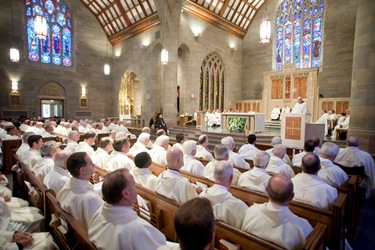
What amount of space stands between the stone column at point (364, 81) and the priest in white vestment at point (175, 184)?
594 centimetres

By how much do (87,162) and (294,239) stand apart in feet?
6.22

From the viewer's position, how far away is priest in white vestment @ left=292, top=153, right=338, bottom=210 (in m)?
2.42

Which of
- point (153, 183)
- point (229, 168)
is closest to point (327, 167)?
point (229, 168)

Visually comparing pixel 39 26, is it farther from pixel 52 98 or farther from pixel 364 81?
pixel 364 81

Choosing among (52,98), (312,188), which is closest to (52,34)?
(52,98)

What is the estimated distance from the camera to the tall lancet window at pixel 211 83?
1540cm

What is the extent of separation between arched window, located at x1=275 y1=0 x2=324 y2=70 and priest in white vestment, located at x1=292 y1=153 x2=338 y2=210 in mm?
13871

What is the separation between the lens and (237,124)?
9.79 meters

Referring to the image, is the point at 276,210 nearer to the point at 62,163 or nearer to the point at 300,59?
the point at 62,163

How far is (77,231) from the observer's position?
5.66 ft

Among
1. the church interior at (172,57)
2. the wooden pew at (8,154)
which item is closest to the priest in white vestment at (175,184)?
the wooden pew at (8,154)

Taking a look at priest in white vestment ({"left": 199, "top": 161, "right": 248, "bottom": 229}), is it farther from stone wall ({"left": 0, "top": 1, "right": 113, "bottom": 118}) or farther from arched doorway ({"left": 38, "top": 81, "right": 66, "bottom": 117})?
arched doorway ({"left": 38, "top": 81, "right": 66, "bottom": 117})

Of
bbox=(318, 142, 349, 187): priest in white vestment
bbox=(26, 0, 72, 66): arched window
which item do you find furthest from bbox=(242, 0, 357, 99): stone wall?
bbox=(26, 0, 72, 66): arched window

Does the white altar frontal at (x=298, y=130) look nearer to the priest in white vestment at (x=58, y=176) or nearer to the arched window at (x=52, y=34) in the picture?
the priest in white vestment at (x=58, y=176)
